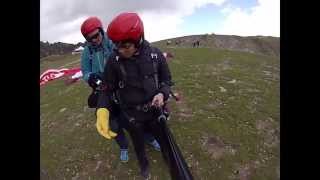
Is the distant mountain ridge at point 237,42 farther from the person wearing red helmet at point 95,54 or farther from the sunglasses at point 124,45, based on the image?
the sunglasses at point 124,45

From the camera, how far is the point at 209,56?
2439cm

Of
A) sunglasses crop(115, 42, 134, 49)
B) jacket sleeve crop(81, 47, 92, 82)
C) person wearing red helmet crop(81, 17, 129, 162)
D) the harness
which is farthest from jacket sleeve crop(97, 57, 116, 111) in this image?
jacket sleeve crop(81, 47, 92, 82)

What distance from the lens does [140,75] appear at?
9.79 meters

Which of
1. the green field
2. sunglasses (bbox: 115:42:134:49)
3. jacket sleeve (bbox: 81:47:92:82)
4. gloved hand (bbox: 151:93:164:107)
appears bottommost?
the green field

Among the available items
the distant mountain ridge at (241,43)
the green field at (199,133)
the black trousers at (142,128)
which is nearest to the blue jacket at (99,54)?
the black trousers at (142,128)

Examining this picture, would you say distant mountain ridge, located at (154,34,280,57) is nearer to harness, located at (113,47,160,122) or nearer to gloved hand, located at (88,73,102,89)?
gloved hand, located at (88,73,102,89)

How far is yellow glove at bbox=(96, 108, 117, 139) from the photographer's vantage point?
9953 mm

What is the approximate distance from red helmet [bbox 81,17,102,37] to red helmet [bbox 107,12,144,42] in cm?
104

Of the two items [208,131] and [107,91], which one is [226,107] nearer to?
[208,131]

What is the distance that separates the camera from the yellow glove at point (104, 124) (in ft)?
32.7

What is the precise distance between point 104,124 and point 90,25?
2371 mm

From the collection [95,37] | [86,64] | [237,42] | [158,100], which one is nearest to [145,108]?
[158,100]

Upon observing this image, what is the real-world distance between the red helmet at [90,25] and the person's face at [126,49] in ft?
4.10
